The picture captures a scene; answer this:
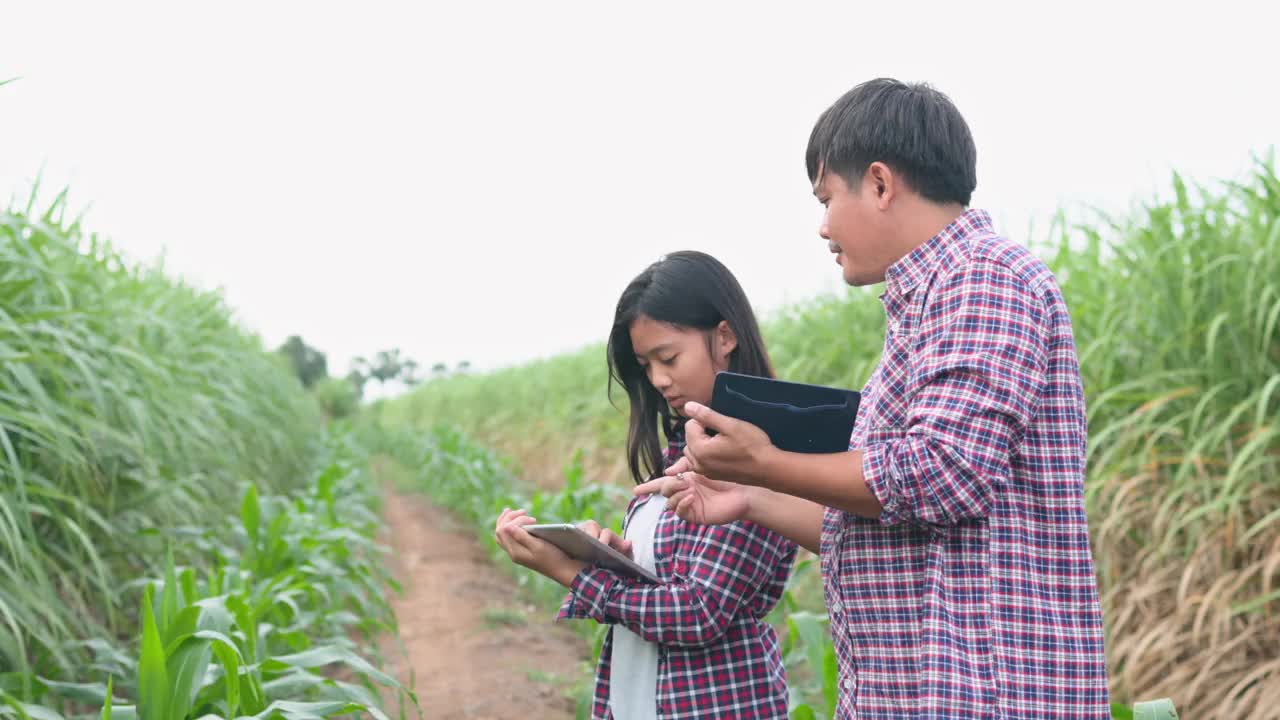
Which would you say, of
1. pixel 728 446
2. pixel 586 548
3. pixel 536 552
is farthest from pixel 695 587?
pixel 728 446

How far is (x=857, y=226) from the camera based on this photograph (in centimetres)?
121

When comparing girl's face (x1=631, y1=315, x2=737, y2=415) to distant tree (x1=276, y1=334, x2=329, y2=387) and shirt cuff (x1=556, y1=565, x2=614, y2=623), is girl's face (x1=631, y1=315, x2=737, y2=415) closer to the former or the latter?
shirt cuff (x1=556, y1=565, x2=614, y2=623)

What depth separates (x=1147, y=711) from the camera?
1681mm

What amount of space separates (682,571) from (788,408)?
583mm

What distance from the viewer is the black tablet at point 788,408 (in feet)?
3.73

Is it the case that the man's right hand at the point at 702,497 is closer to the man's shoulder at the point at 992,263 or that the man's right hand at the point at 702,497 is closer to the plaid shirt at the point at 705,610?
the plaid shirt at the point at 705,610

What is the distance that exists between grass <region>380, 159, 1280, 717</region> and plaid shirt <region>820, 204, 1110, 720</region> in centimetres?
197

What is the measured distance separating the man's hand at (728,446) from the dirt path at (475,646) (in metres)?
2.10

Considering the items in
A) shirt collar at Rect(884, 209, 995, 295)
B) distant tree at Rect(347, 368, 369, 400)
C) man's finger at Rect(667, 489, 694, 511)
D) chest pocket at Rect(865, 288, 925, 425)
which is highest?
distant tree at Rect(347, 368, 369, 400)

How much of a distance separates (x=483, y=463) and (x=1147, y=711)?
7953mm

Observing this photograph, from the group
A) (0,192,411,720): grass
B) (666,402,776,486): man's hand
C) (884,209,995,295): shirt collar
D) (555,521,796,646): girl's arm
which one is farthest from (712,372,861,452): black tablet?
(0,192,411,720): grass

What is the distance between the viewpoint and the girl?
62.5 inches

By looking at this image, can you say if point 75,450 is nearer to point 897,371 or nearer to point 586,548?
point 586,548

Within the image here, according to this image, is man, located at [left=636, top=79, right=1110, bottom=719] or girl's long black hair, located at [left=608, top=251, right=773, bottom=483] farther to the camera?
girl's long black hair, located at [left=608, top=251, right=773, bottom=483]
